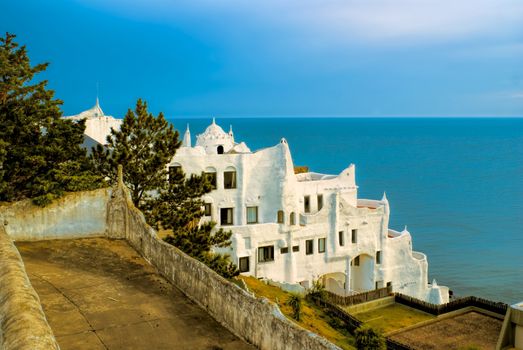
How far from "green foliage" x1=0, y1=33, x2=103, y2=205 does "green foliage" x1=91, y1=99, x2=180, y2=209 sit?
12.4 ft

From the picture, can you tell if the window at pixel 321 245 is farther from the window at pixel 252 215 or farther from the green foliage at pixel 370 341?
the green foliage at pixel 370 341

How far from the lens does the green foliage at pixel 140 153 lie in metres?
33.1

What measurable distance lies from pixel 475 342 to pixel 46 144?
2715 cm

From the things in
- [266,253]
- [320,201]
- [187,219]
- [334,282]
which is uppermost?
[320,201]

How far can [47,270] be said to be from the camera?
17.0 m

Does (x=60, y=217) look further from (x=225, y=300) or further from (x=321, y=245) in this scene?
(x=321, y=245)

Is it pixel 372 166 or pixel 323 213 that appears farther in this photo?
pixel 372 166

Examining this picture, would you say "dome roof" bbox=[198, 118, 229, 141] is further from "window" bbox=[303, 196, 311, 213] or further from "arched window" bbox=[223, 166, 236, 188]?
"window" bbox=[303, 196, 311, 213]

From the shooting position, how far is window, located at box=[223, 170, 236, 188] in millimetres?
46719

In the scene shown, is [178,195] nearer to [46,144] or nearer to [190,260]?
[46,144]

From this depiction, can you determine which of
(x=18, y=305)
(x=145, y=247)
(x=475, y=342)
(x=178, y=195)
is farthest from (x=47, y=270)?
(x=475, y=342)

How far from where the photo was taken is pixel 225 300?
13336 mm

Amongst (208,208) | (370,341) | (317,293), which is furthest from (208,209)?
(370,341)

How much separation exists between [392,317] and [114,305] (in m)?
30.5
